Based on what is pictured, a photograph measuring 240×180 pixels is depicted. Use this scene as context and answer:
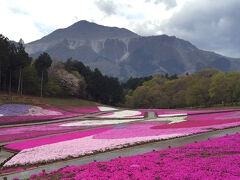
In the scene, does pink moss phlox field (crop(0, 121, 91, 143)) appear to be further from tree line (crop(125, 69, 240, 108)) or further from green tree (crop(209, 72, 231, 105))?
tree line (crop(125, 69, 240, 108))

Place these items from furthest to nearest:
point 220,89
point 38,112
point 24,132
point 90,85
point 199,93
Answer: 1. point 90,85
2. point 199,93
3. point 220,89
4. point 38,112
5. point 24,132

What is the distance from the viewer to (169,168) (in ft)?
37.6

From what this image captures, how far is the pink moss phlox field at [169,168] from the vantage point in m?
10.3

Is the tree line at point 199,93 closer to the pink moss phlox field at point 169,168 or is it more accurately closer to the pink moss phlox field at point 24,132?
the pink moss phlox field at point 24,132

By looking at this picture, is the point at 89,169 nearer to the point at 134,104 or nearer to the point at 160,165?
the point at 160,165

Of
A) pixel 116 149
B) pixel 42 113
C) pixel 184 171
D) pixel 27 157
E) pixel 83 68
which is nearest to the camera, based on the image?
pixel 184 171

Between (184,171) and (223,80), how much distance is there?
270 feet

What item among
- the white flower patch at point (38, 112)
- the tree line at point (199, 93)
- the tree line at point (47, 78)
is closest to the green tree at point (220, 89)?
the tree line at point (199, 93)

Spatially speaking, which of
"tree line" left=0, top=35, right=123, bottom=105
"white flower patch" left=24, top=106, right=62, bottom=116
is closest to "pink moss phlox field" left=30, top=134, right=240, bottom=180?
"white flower patch" left=24, top=106, right=62, bottom=116

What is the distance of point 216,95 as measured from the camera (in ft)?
271

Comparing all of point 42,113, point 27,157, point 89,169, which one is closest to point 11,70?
point 42,113

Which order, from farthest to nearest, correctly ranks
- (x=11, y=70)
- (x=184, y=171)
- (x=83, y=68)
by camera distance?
(x=83, y=68) < (x=11, y=70) < (x=184, y=171)

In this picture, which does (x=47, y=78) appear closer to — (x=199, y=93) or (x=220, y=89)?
(x=199, y=93)

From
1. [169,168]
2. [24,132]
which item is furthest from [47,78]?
[169,168]
